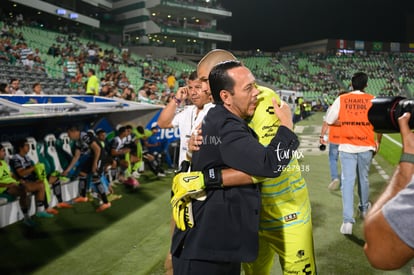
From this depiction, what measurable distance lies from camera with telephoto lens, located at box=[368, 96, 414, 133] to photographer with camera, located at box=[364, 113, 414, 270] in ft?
0.22

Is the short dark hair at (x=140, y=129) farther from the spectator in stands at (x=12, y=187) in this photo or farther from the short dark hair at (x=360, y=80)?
the short dark hair at (x=360, y=80)

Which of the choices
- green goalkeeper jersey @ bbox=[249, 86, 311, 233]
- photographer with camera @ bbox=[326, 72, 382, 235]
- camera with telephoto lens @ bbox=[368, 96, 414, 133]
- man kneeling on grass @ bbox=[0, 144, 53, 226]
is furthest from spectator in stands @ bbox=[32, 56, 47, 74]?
camera with telephoto lens @ bbox=[368, 96, 414, 133]

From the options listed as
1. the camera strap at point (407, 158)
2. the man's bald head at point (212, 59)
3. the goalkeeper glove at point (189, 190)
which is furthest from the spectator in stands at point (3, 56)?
the camera strap at point (407, 158)

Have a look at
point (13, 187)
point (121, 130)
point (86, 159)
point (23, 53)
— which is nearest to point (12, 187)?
point (13, 187)

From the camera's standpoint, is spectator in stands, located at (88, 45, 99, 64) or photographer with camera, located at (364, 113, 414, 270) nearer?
photographer with camera, located at (364, 113, 414, 270)

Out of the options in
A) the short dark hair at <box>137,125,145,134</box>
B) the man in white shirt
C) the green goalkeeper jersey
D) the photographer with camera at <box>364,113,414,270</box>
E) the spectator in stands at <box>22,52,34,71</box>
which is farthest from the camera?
the spectator in stands at <box>22,52,34,71</box>

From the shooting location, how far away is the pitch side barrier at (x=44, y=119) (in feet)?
16.9

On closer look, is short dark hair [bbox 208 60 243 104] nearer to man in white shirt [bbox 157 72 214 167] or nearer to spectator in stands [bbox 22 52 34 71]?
man in white shirt [bbox 157 72 214 167]

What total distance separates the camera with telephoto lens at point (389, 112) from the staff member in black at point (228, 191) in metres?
0.51

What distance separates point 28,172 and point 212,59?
445cm

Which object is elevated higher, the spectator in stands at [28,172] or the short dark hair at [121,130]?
the short dark hair at [121,130]

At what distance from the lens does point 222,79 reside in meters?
2.09

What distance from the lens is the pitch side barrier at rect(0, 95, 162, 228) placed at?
5156 millimetres

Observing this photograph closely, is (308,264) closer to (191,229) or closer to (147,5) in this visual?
(191,229)
